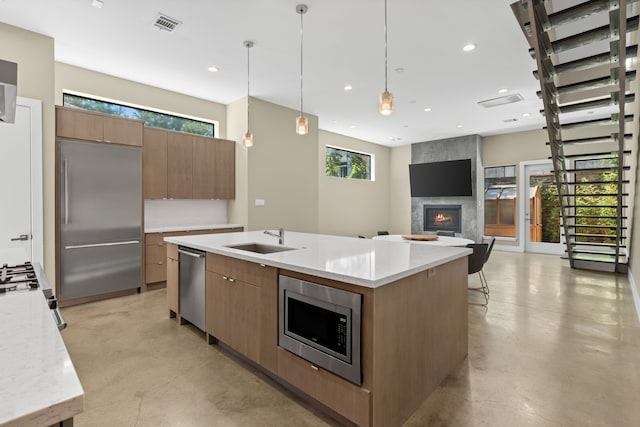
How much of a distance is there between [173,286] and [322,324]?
7.12 ft

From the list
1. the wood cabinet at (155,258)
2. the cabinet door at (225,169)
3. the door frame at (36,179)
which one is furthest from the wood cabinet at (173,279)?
the cabinet door at (225,169)

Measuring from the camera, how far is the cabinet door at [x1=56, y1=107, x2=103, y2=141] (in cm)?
380

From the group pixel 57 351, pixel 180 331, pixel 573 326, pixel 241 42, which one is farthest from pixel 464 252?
pixel 241 42

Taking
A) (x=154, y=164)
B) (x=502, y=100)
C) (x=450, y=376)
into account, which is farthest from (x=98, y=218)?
(x=502, y=100)

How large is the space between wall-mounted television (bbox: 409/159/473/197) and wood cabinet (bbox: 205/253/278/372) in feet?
24.4

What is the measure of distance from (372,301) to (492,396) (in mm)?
1229

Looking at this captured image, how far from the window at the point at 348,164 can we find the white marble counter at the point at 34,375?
758 centimetres

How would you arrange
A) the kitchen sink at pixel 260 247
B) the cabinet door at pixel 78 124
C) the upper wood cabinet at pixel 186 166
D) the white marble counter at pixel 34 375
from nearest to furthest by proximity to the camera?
the white marble counter at pixel 34 375, the kitchen sink at pixel 260 247, the cabinet door at pixel 78 124, the upper wood cabinet at pixel 186 166

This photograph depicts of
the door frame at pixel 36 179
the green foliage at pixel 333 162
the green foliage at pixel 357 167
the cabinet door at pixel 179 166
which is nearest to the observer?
the door frame at pixel 36 179

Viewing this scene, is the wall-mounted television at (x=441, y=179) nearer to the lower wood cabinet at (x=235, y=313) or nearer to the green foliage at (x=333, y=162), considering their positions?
the green foliage at (x=333, y=162)

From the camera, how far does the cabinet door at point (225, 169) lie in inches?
216

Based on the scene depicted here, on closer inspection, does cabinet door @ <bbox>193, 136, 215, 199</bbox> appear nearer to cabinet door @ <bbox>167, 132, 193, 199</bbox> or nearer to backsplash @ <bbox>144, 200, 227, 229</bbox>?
cabinet door @ <bbox>167, 132, 193, 199</bbox>

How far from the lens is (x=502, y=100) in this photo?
5.73m

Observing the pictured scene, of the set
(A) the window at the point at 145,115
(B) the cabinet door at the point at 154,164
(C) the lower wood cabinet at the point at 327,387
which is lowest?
(C) the lower wood cabinet at the point at 327,387
